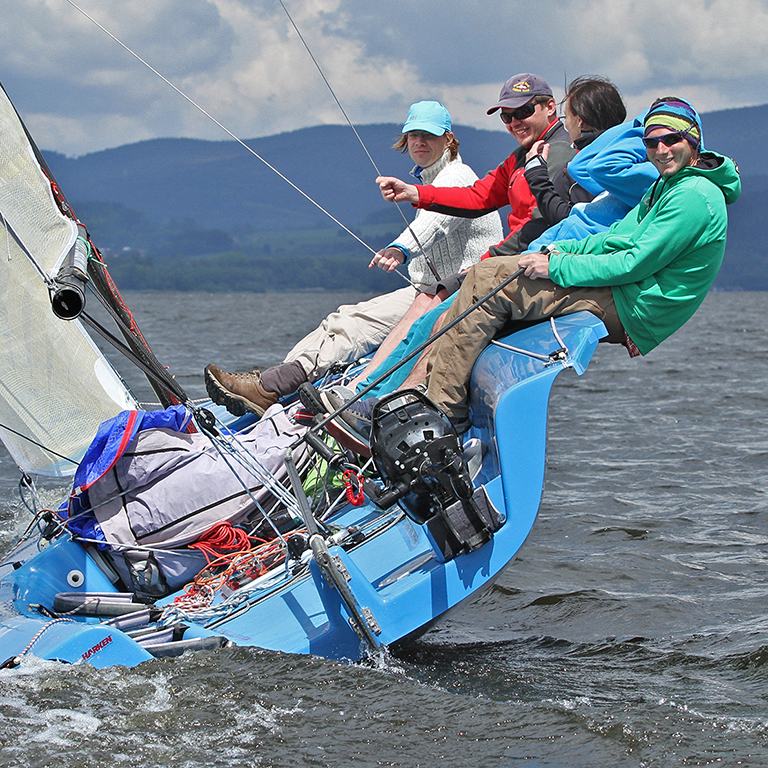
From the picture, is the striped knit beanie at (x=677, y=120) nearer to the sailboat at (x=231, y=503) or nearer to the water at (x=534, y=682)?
the sailboat at (x=231, y=503)

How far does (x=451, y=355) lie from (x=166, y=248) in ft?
599

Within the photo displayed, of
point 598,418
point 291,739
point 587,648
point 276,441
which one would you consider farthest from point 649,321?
point 598,418

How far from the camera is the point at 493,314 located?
3699 millimetres

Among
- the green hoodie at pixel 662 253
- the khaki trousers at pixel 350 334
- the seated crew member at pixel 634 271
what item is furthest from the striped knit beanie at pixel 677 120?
the khaki trousers at pixel 350 334

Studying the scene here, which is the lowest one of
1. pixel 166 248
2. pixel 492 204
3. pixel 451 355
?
pixel 451 355

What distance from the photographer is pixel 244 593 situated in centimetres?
348

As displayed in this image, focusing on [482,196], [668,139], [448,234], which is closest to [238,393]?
[448,234]

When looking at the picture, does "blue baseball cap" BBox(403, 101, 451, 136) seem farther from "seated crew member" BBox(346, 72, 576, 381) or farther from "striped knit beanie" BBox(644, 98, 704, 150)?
"striped knit beanie" BBox(644, 98, 704, 150)

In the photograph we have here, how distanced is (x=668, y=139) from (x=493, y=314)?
2.98 feet

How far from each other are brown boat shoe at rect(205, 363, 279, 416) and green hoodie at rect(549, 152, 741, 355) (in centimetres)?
190

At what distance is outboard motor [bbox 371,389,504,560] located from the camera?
3.26 meters

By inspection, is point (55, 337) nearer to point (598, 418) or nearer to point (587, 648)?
point (587, 648)

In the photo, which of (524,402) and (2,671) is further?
(524,402)

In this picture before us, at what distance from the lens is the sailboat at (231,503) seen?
10.6 ft
